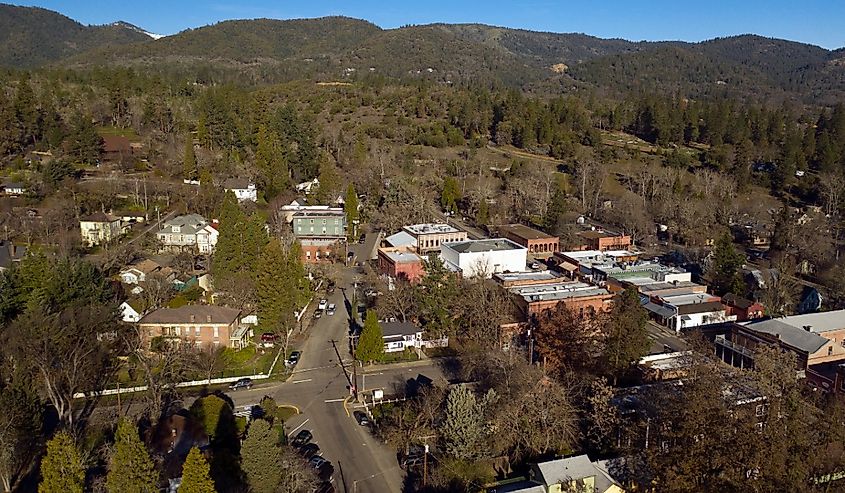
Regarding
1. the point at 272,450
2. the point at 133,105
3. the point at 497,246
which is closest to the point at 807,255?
the point at 497,246

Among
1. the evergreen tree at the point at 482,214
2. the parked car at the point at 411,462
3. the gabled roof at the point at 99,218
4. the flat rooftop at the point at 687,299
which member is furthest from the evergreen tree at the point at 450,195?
the parked car at the point at 411,462

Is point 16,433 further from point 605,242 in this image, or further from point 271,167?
point 605,242

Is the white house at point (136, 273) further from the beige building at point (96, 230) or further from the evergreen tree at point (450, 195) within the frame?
the evergreen tree at point (450, 195)

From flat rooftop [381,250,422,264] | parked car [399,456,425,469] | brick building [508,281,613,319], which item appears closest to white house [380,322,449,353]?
brick building [508,281,613,319]

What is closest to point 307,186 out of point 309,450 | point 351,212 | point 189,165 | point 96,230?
point 351,212

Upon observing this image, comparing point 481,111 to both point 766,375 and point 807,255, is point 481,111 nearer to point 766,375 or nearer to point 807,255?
point 807,255

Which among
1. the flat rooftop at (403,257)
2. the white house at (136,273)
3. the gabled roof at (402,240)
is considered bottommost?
the white house at (136,273)

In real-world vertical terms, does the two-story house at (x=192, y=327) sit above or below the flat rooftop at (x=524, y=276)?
below
